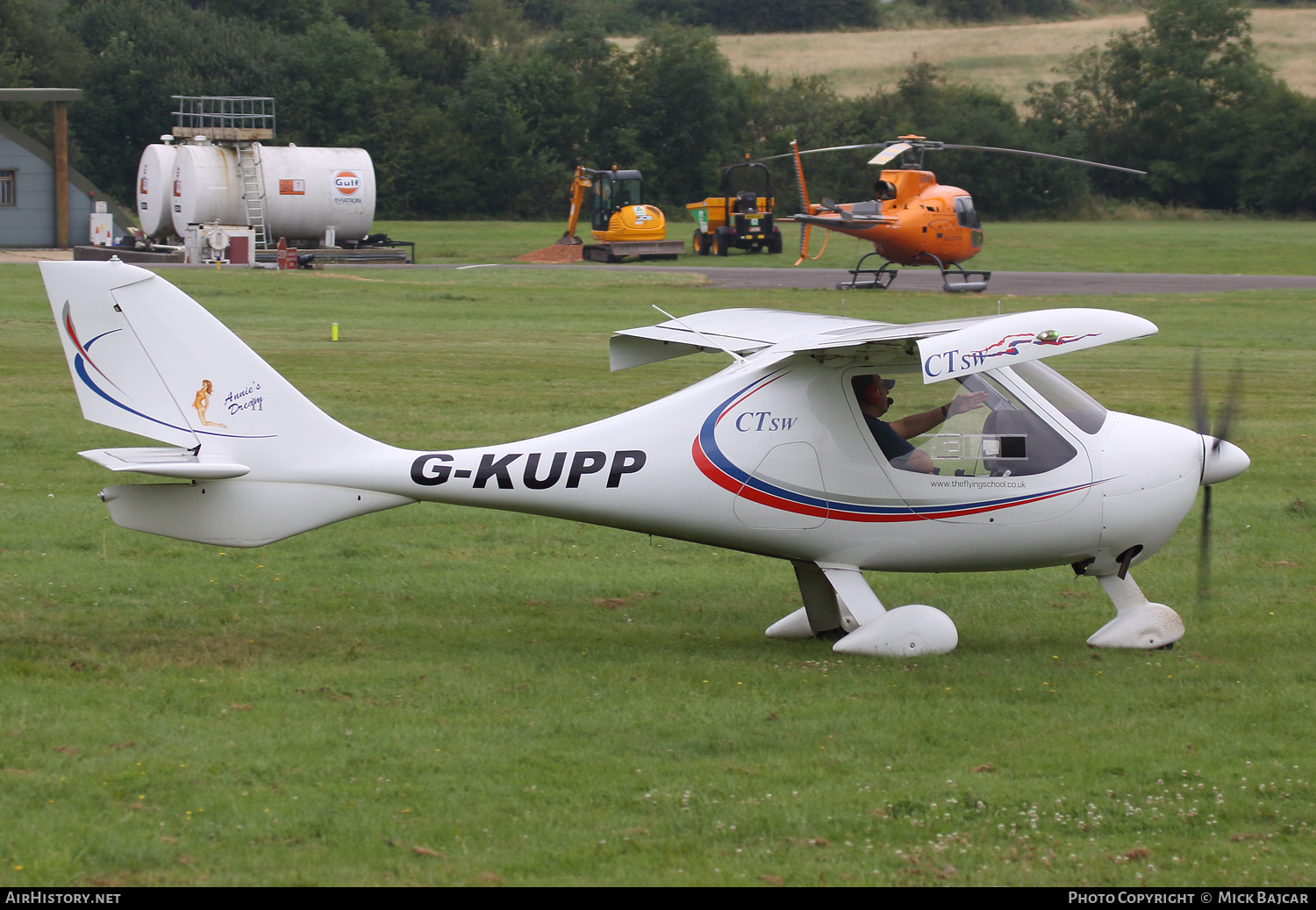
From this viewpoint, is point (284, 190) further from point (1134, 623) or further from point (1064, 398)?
point (1134, 623)

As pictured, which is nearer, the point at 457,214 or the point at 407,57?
the point at 457,214

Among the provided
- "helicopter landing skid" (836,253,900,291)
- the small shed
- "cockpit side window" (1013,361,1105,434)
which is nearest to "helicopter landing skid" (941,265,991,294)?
"helicopter landing skid" (836,253,900,291)

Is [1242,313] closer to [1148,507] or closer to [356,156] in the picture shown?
[1148,507]

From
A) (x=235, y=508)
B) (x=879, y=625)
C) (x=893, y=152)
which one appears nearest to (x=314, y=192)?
(x=893, y=152)

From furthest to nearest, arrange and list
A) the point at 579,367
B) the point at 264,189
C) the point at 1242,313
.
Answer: the point at 264,189 < the point at 1242,313 < the point at 579,367

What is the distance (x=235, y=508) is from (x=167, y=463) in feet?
2.30

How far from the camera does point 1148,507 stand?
374 inches

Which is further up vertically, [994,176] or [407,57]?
[407,57]

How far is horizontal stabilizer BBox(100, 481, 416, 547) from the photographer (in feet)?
29.4

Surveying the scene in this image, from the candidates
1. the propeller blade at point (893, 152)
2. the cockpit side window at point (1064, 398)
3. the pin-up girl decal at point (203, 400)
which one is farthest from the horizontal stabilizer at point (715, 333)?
the propeller blade at point (893, 152)

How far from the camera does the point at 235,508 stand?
30.0ft

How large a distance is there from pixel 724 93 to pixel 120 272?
8249 cm
